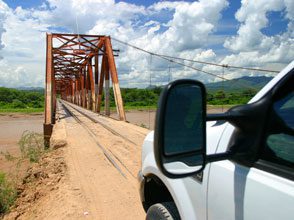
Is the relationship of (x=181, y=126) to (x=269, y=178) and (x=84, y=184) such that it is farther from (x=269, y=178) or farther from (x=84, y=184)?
(x=84, y=184)

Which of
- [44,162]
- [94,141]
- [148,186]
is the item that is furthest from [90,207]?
[94,141]

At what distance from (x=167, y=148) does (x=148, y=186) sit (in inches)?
59.2

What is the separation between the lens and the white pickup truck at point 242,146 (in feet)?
4.27

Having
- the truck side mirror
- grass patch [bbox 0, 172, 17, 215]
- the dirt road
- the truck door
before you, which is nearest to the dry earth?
the dirt road

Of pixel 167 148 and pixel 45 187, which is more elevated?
pixel 167 148

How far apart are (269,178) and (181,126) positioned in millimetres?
415

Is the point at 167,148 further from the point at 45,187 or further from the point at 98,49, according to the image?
the point at 98,49

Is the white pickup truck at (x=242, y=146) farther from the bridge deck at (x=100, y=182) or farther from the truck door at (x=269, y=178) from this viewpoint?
the bridge deck at (x=100, y=182)

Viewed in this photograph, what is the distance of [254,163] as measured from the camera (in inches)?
56.1

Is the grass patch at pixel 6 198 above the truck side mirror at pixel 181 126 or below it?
below

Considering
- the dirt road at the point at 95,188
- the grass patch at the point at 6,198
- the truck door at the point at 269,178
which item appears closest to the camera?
the truck door at the point at 269,178

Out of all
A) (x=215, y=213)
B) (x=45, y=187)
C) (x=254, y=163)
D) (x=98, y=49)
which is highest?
(x=98, y=49)

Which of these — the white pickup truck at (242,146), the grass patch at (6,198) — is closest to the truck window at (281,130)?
the white pickup truck at (242,146)

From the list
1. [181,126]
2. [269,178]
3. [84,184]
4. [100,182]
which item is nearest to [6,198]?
[84,184]
